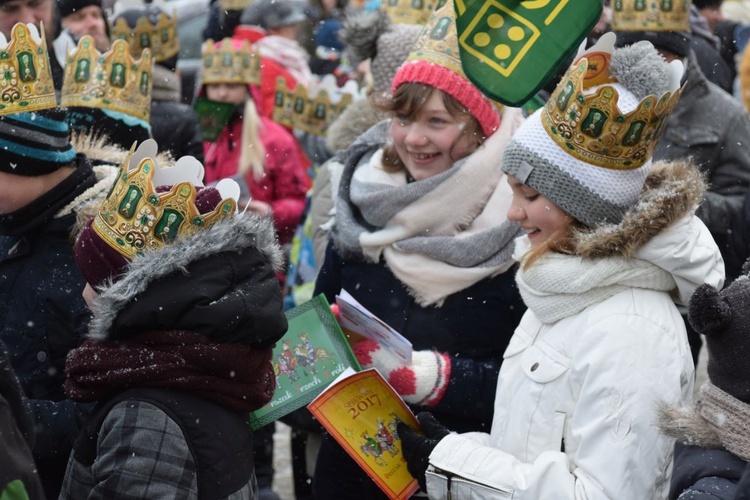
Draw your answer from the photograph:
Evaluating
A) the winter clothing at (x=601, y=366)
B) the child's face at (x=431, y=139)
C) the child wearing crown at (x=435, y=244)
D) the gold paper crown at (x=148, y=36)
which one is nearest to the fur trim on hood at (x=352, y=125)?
the child wearing crown at (x=435, y=244)

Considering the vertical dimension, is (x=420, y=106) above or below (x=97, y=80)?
above

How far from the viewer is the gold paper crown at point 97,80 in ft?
16.2

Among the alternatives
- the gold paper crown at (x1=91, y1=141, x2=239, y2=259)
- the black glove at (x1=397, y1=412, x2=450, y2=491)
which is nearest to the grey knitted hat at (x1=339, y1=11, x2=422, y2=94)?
the black glove at (x1=397, y1=412, x2=450, y2=491)

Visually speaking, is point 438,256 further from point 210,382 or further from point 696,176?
point 210,382

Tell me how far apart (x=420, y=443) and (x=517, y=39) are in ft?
3.85

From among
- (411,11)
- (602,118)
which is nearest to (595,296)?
(602,118)

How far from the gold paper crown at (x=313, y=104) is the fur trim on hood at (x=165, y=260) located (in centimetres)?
432

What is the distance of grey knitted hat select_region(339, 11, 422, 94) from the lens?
481 cm

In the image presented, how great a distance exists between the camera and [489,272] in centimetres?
352

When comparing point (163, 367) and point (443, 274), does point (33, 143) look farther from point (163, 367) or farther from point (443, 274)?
point (443, 274)

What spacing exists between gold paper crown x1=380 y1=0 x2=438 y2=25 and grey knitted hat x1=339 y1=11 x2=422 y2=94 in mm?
948

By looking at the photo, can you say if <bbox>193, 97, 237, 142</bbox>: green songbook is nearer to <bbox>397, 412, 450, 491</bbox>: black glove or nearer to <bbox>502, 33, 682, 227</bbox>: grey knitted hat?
<bbox>397, 412, 450, 491</bbox>: black glove

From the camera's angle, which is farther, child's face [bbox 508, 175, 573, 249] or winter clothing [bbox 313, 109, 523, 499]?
winter clothing [bbox 313, 109, 523, 499]

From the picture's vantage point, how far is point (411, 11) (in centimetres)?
597
